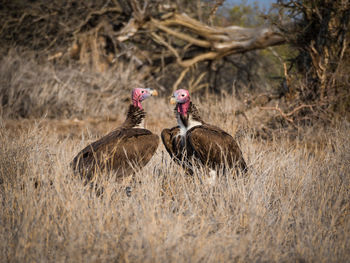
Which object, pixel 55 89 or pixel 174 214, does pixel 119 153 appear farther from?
pixel 55 89

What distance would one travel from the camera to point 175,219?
3053mm

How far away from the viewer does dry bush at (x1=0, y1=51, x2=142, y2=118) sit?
29.7 feet

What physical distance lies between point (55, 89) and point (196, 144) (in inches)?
255

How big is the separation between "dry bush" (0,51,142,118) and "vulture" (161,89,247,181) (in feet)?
14.7

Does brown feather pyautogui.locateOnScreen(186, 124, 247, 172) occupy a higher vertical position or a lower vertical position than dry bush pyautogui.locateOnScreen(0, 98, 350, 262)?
higher

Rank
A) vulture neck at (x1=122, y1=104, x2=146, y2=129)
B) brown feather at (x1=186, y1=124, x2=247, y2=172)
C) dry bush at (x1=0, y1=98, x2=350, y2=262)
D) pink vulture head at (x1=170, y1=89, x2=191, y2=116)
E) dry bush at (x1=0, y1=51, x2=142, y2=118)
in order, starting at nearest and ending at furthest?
dry bush at (x1=0, y1=98, x2=350, y2=262) → brown feather at (x1=186, y1=124, x2=247, y2=172) → pink vulture head at (x1=170, y1=89, x2=191, y2=116) → vulture neck at (x1=122, y1=104, x2=146, y2=129) → dry bush at (x1=0, y1=51, x2=142, y2=118)

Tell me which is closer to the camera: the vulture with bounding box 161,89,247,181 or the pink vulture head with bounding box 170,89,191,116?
the vulture with bounding box 161,89,247,181

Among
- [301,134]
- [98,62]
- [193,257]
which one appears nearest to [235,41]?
[98,62]

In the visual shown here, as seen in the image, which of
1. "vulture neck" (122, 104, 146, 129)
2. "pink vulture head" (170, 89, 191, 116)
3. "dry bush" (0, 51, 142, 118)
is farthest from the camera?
"dry bush" (0, 51, 142, 118)

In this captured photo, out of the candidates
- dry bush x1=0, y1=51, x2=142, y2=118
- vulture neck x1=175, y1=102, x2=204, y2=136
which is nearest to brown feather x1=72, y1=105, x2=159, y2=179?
vulture neck x1=175, y1=102, x2=204, y2=136

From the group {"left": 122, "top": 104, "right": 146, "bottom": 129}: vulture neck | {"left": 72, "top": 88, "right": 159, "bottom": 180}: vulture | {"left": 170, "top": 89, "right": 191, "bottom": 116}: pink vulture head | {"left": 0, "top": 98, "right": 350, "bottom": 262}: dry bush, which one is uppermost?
{"left": 170, "top": 89, "right": 191, "bottom": 116}: pink vulture head

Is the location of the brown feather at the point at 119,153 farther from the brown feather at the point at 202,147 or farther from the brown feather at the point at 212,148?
the brown feather at the point at 212,148

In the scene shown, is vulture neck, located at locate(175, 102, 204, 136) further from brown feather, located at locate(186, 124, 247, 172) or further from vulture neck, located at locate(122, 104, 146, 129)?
vulture neck, located at locate(122, 104, 146, 129)

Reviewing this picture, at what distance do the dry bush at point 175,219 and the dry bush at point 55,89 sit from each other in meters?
5.22
